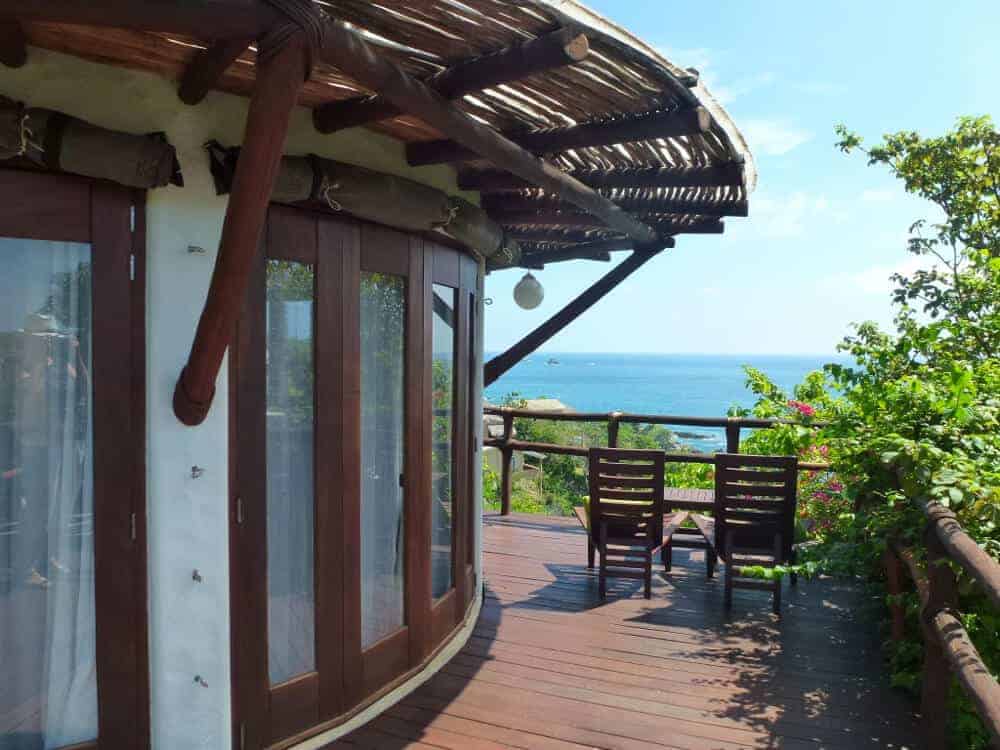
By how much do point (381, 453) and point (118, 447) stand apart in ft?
4.04

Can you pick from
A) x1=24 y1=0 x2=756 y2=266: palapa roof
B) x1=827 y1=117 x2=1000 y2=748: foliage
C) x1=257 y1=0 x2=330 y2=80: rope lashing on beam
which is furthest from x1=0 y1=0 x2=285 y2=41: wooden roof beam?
x1=827 y1=117 x2=1000 y2=748: foliage

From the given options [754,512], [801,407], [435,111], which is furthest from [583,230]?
[435,111]

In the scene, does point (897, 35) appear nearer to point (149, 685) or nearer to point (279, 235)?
point (279, 235)

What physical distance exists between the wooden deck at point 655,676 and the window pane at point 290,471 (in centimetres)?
50

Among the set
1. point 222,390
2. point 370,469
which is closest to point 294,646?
point 370,469

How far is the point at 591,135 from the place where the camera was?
3029 millimetres

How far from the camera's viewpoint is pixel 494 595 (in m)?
5.11

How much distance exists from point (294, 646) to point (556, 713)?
46.9 inches

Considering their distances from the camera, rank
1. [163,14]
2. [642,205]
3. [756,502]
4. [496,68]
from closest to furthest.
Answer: [163,14] < [496,68] < [642,205] < [756,502]

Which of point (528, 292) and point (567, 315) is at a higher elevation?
point (528, 292)

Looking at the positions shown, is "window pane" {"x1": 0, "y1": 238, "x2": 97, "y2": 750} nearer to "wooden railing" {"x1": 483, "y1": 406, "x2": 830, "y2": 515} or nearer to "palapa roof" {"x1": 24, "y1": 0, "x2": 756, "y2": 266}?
"palapa roof" {"x1": 24, "y1": 0, "x2": 756, "y2": 266}

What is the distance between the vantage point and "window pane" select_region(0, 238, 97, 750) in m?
2.38

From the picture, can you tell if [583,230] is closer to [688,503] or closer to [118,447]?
Answer: [688,503]

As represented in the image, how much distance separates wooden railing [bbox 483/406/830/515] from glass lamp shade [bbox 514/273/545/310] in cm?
100
